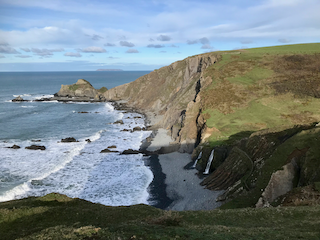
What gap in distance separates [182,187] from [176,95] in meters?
62.0

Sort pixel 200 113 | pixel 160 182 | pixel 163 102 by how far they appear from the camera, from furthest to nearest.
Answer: pixel 163 102, pixel 200 113, pixel 160 182

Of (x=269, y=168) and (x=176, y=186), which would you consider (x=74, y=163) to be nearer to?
(x=176, y=186)

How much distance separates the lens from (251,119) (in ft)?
165

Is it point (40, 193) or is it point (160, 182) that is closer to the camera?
point (40, 193)

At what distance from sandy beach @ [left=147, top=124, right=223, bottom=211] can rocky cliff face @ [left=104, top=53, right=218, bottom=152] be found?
489 centimetres

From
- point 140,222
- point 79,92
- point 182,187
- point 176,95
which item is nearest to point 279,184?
point 140,222

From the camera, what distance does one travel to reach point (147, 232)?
538 inches

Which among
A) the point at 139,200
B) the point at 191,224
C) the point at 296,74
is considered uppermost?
the point at 296,74

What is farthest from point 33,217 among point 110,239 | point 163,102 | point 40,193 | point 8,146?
point 163,102

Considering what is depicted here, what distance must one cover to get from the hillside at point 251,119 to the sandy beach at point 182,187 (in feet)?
5.42

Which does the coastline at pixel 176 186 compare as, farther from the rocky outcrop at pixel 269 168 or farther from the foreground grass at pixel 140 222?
the foreground grass at pixel 140 222

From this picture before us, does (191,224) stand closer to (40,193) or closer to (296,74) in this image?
(40,193)

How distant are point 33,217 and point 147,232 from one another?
361 inches

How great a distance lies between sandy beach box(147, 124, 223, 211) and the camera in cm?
3073
